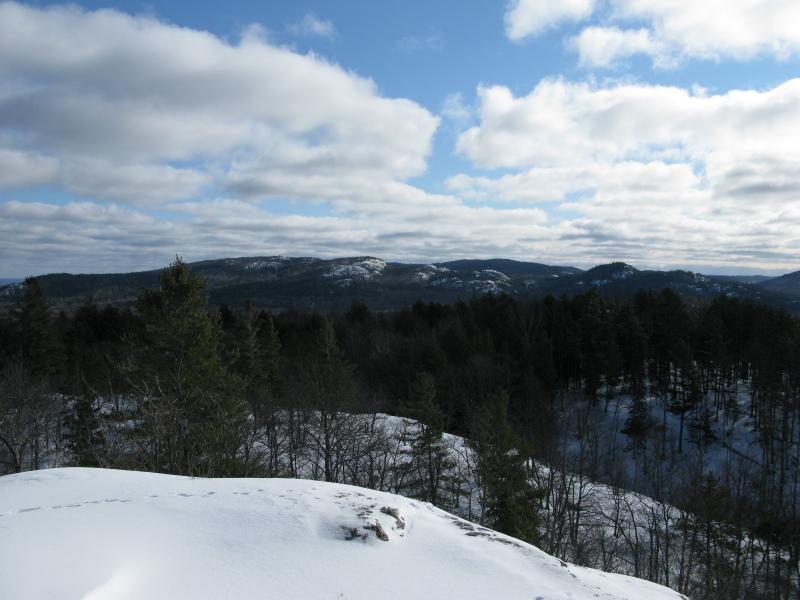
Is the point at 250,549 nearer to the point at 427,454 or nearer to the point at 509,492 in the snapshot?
the point at 509,492

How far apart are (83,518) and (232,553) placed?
234cm

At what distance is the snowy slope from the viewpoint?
5.02 m

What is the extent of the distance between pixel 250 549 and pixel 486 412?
2247 cm

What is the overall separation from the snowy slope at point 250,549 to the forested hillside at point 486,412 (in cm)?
792

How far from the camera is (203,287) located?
67.6 feet

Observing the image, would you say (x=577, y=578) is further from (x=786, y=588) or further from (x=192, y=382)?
(x=786, y=588)

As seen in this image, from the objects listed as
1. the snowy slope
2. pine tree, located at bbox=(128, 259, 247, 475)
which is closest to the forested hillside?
pine tree, located at bbox=(128, 259, 247, 475)

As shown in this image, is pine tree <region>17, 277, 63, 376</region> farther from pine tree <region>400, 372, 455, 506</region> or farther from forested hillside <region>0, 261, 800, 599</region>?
pine tree <region>400, 372, 455, 506</region>

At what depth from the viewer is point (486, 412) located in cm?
Result: 2698

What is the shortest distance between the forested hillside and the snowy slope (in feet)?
26.0

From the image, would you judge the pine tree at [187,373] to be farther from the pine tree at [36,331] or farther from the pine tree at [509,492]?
the pine tree at [36,331]

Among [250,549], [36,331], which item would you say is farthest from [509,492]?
[36,331]

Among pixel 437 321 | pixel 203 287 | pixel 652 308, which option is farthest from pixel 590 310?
pixel 203 287

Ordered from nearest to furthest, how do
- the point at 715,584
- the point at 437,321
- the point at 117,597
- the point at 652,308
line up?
the point at 117,597 < the point at 715,584 < the point at 652,308 < the point at 437,321
